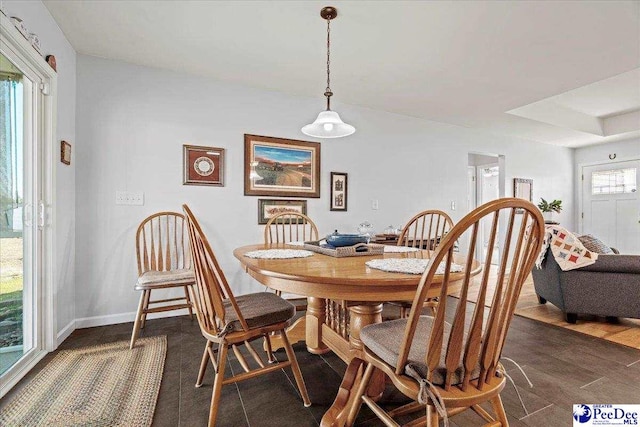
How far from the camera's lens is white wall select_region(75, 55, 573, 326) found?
8.48 ft

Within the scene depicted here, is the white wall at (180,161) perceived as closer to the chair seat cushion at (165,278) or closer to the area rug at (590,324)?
the chair seat cushion at (165,278)

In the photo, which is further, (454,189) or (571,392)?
(454,189)

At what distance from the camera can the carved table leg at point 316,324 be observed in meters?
1.92

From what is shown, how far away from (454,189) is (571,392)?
3.33 m

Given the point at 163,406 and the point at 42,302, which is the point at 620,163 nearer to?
the point at 163,406

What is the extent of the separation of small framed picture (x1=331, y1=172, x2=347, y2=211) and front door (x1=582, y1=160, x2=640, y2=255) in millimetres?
5340

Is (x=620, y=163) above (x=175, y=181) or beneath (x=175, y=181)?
above

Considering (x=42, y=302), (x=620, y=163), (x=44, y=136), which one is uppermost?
(x=620, y=163)

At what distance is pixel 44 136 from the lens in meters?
2.03

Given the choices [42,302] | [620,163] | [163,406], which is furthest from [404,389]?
[620,163]

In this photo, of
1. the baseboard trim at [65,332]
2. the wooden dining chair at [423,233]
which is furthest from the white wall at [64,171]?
the wooden dining chair at [423,233]

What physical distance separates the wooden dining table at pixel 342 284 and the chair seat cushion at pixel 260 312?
17 centimetres

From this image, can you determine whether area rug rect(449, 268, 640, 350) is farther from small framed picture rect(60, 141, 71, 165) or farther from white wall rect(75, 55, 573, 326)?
small framed picture rect(60, 141, 71, 165)

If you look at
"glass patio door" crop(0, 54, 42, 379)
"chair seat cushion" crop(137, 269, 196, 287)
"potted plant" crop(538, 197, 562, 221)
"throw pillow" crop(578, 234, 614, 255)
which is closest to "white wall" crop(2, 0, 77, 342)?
"glass patio door" crop(0, 54, 42, 379)
